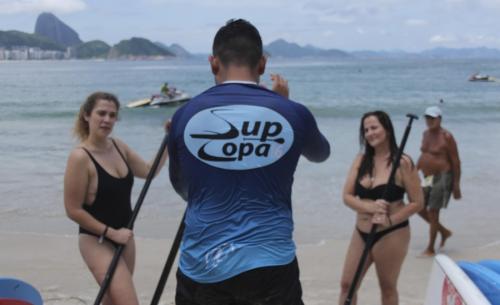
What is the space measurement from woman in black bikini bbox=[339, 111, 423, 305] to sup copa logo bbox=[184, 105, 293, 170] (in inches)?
70.6

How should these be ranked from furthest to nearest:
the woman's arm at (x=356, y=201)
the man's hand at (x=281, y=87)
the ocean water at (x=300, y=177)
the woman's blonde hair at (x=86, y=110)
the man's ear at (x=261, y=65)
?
the ocean water at (x=300, y=177) < the woman's arm at (x=356, y=201) < the woman's blonde hair at (x=86, y=110) < the man's hand at (x=281, y=87) < the man's ear at (x=261, y=65)

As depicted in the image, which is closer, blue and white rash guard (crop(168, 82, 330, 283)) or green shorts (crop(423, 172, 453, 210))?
blue and white rash guard (crop(168, 82, 330, 283))

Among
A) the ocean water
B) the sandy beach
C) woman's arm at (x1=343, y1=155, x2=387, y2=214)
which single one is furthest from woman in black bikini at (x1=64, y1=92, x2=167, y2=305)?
the ocean water

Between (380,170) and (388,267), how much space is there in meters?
0.58

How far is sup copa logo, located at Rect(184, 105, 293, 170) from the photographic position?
2066 mm

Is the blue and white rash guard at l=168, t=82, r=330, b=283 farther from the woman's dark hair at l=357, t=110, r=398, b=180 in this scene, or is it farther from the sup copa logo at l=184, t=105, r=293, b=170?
the woman's dark hair at l=357, t=110, r=398, b=180

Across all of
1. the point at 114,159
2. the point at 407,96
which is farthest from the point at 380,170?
the point at 407,96

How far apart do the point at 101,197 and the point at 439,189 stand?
14.2 feet

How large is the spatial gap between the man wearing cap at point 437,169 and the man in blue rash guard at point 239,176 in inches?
186

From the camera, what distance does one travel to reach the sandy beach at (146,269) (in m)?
5.44

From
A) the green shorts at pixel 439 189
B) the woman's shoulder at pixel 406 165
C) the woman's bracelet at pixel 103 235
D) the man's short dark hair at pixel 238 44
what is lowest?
the green shorts at pixel 439 189

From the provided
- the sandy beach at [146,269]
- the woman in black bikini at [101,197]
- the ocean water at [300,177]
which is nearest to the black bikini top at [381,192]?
the woman in black bikini at [101,197]

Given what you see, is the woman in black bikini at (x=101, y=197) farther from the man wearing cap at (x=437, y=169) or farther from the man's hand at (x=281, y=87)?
the man wearing cap at (x=437, y=169)

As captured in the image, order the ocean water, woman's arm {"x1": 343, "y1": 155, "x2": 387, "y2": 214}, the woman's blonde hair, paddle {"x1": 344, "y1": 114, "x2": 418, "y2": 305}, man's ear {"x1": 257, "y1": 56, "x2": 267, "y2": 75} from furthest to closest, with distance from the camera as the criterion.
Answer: the ocean water
woman's arm {"x1": 343, "y1": 155, "x2": 387, "y2": 214}
paddle {"x1": 344, "y1": 114, "x2": 418, "y2": 305}
the woman's blonde hair
man's ear {"x1": 257, "y1": 56, "x2": 267, "y2": 75}
